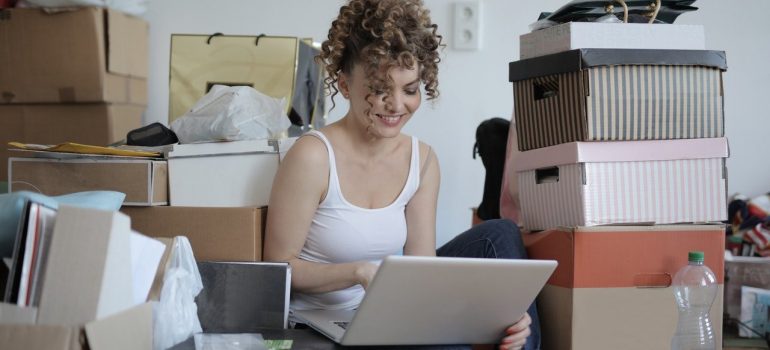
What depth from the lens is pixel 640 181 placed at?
146 cm

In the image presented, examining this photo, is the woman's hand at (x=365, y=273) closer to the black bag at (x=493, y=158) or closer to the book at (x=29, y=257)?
the book at (x=29, y=257)

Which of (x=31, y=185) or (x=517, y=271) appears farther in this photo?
(x=31, y=185)

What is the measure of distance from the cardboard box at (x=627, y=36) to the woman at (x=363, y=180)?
0.24 meters

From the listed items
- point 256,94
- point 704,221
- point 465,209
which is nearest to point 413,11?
point 256,94

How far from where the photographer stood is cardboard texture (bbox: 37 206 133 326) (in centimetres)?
89

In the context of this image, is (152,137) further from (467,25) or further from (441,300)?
(467,25)

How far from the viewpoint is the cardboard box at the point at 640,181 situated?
1437 millimetres

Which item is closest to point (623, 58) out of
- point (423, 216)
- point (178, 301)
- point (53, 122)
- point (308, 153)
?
point (423, 216)

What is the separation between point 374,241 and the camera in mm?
1490

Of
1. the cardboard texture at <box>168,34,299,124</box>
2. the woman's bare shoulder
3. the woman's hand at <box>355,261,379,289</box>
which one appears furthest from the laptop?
the cardboard texture at <box>168,34,299,124</box>

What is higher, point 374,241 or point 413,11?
point 413,11

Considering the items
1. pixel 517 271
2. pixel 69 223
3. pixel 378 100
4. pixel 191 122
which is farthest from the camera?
pixel 191 122

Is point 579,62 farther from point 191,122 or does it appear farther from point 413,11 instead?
point 191,122

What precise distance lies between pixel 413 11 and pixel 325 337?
61 cm
